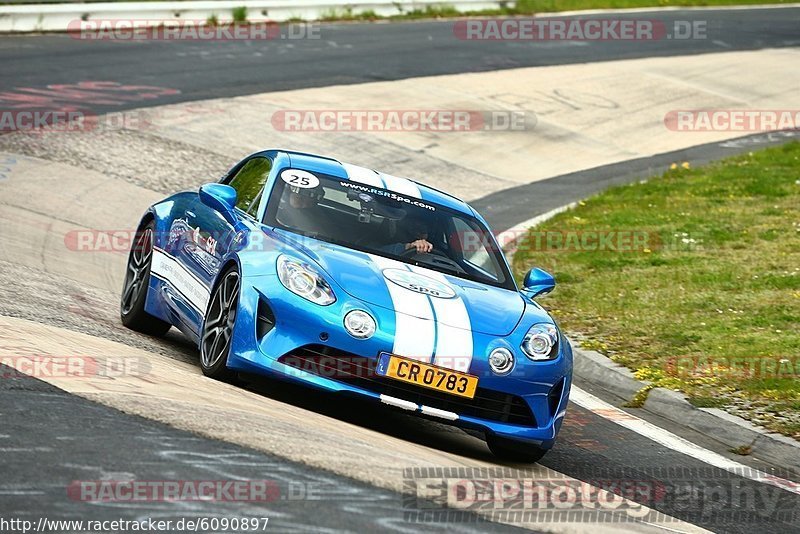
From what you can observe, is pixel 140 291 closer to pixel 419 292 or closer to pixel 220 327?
pixel 220 327

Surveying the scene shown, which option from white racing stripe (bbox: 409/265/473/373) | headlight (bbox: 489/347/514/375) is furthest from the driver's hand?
A: headlight (bbox: 489/347/514/375)

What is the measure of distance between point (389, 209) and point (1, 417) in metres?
3.34

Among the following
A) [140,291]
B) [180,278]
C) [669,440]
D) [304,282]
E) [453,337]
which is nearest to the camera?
[453,337]

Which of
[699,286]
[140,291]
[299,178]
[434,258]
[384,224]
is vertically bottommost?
[699,286]

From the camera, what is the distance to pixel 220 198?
845cm

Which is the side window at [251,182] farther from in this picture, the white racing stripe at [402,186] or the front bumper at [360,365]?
the front bumper at [360,365]

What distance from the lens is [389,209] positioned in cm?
852

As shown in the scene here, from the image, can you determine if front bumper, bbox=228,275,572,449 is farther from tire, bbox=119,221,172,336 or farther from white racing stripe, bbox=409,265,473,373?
tire, bbox=119,221,172,336

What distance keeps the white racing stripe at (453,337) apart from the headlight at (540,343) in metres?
0.37

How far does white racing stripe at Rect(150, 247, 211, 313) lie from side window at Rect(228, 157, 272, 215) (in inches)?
22.3

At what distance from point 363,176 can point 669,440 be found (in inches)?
103

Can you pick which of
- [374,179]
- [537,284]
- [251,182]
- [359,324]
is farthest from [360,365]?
[251,182]

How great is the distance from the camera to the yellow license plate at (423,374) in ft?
22.9

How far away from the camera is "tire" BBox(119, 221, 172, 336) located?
9.36 meters
